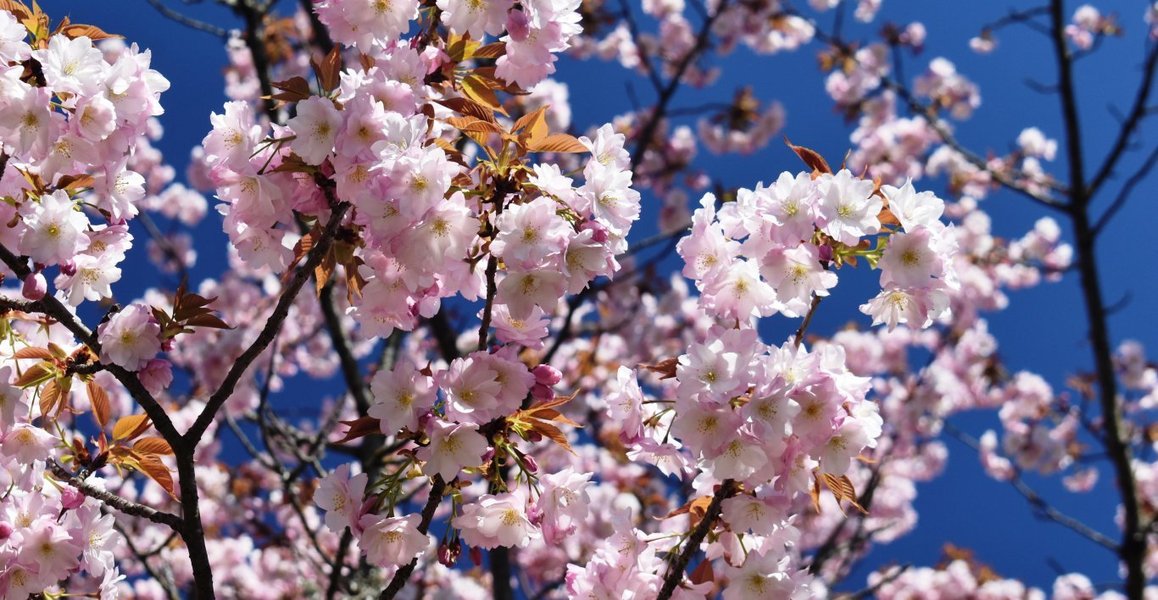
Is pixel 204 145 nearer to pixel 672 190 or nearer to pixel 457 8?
pixel 457 8

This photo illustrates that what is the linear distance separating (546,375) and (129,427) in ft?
3.00

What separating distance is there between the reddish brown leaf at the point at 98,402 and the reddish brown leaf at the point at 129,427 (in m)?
0.05

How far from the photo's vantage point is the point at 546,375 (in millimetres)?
1612

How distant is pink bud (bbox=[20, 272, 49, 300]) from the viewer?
1.64 meters

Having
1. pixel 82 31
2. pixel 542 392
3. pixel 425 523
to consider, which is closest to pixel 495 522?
pixel 425 523

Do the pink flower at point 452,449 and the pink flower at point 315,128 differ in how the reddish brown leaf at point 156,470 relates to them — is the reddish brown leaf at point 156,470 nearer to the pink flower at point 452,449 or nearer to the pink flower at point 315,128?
the pink flower at point 452,449

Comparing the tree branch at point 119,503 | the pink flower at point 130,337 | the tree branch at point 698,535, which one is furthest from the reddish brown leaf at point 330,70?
the tree branch at point 698,535

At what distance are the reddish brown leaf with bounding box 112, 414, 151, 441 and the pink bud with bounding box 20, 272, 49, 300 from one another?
324 mm

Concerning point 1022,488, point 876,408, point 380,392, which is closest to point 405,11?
point 380,392

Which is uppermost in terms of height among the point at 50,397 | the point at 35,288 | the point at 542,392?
the point at 35,288

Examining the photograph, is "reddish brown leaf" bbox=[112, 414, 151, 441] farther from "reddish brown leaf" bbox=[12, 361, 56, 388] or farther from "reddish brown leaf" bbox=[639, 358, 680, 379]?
"reddish brown leaf" bbox=[639, 358, 680, 379]

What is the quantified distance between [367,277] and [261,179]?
255 millimetres

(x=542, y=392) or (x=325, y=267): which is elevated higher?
(x=325, y=267)

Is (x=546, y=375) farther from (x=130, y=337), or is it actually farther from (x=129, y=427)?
(x=129, y=427)
